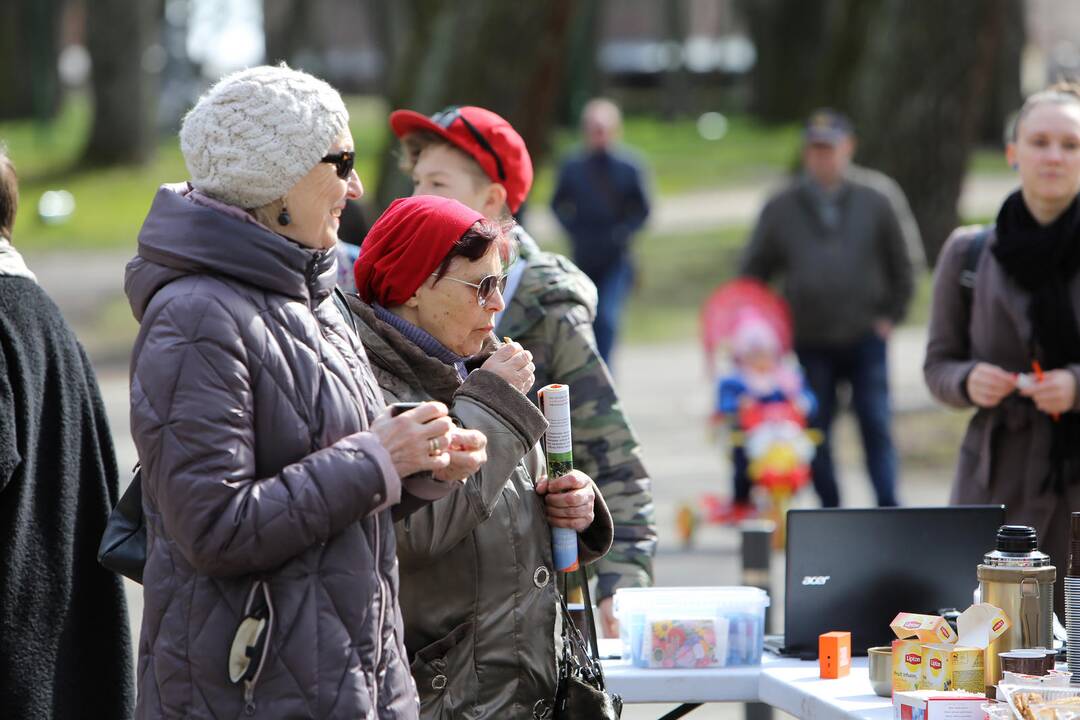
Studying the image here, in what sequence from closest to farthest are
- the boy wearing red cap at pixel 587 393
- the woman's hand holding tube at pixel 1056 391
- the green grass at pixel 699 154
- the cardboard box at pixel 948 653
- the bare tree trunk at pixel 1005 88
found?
the cardboard box at pixel 948 653 → the boy wearing red cap at pixel 587 393 → the woman's hand holding tube at pixel 1056 391 → the bare tree trunk at pixel 1005 88 → the green grass at pixel 699 154

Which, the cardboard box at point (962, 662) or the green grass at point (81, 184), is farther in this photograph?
the green grass at point (81, 184)

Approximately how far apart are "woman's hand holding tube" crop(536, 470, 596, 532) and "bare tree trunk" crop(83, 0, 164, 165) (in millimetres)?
23224

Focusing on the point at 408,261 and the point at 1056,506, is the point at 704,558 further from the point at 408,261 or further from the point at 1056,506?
the point at 408,261

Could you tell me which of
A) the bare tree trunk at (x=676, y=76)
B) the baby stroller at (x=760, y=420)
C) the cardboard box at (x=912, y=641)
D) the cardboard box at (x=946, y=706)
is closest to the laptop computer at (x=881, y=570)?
the cardboard box at (x=912, y=641)

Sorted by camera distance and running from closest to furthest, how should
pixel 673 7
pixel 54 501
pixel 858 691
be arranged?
1. pixel 858 691
2. pixel 54 501
3. pixel 673 7

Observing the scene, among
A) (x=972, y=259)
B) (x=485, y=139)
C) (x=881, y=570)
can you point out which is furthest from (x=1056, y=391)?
(x=485, y=139)

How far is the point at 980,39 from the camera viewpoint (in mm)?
16562

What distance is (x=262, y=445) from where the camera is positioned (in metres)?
2.88

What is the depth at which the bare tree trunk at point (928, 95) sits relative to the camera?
16.6 m

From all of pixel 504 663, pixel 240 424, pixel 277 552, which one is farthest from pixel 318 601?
pixel 504 663

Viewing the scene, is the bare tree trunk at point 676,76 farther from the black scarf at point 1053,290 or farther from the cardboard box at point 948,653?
the cardboard box at point 948,653

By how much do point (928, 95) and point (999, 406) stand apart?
12.7 meters

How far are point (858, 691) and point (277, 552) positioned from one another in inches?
57.7

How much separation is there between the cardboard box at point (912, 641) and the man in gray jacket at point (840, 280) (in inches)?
223
